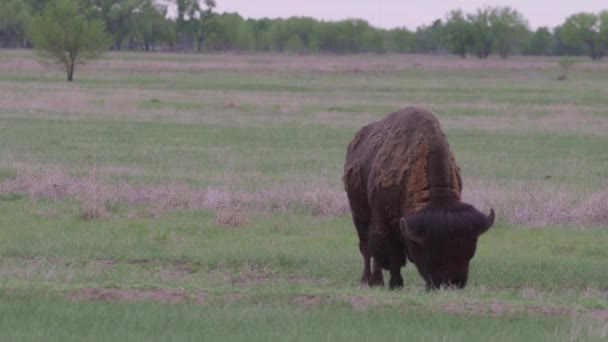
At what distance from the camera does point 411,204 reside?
1028 centimetres

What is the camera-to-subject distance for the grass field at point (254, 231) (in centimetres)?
802

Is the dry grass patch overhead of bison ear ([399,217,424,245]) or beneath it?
beneath

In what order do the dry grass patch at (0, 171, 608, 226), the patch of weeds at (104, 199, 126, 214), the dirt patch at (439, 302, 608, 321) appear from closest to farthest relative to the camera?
the dirt patch at (439, 302, 608, 321), the dry grass patch at (0, 171, 608, 226), the patch of weeds at (104, 199, 126, 214)

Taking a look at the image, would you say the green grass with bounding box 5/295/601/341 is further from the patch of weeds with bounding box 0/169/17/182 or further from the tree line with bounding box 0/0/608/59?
the tree line with bounding box 0/0/608/59

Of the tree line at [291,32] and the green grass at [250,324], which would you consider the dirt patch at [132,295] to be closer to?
the green grass at [250,324]

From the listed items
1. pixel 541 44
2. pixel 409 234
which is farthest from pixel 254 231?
pixel 541 44

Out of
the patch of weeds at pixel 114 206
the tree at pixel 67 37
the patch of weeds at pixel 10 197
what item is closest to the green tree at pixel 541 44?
the tree at pixel 67 37

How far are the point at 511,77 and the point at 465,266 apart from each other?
225ft

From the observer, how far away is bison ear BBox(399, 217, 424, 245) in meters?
9.73

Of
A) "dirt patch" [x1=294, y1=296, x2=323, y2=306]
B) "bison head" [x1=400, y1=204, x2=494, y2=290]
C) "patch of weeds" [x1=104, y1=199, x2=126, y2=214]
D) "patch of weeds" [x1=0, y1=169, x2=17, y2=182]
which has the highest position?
"bison head" [x1=400, y1=204, x2=494, y2=290]

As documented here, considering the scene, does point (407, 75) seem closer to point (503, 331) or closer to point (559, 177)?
point (559, 177)

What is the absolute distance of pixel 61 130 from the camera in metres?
30.2

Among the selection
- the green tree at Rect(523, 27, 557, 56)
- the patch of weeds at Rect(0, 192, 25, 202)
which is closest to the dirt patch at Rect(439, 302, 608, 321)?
the patch of weeds at Rect(0, 192, 25, 202)

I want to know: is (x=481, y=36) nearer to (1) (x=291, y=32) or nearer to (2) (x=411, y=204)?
(1) (x=291, y=32)
